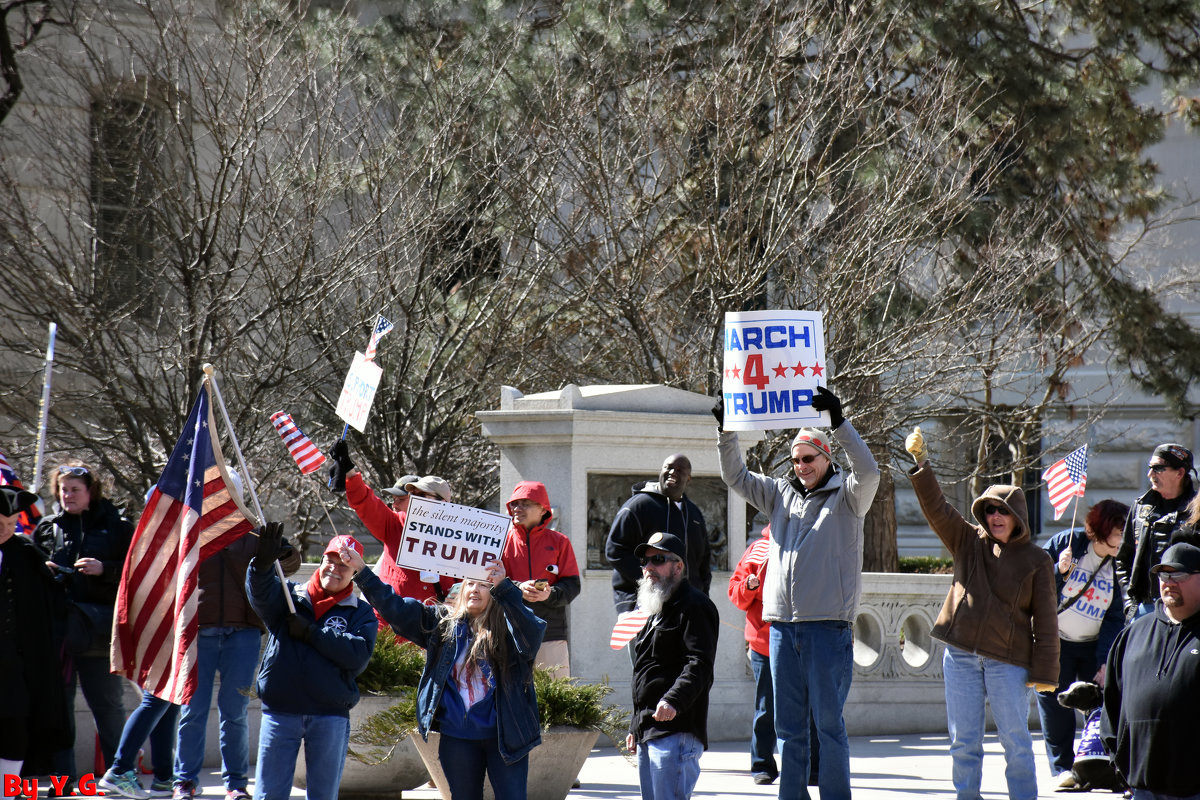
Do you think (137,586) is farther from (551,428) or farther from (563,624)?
(551,428)

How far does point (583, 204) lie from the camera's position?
49.9ft

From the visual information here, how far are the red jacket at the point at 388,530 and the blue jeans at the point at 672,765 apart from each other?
2165 mm

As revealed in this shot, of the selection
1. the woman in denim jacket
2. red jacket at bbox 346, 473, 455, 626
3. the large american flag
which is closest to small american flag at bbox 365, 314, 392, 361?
red jacket at bbox 346, 473, 455, 626

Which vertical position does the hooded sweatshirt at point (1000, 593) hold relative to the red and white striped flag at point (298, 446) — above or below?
below

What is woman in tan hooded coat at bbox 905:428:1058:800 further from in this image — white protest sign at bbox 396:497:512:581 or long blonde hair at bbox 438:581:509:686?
long blonde hair at bbox 438:581:509:686

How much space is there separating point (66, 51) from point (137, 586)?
10320mm

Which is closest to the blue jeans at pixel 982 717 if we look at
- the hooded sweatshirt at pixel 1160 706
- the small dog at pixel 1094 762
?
the small dog at pixel 1094 762

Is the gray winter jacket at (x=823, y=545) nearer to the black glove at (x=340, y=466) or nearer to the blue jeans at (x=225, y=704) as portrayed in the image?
the black glove at (x=340, y=466)

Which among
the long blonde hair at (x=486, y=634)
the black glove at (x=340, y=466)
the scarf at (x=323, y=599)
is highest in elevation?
the black glove at (x=340, y=466)

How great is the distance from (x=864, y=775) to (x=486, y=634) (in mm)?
4236

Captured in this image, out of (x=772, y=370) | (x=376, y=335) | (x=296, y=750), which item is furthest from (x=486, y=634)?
(x=376, y=335)

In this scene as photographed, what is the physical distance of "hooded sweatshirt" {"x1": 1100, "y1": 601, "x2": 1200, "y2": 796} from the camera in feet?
17.7

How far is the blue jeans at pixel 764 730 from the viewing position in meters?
9.30

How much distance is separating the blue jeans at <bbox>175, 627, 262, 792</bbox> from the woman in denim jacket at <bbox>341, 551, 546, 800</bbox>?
2.00 m
